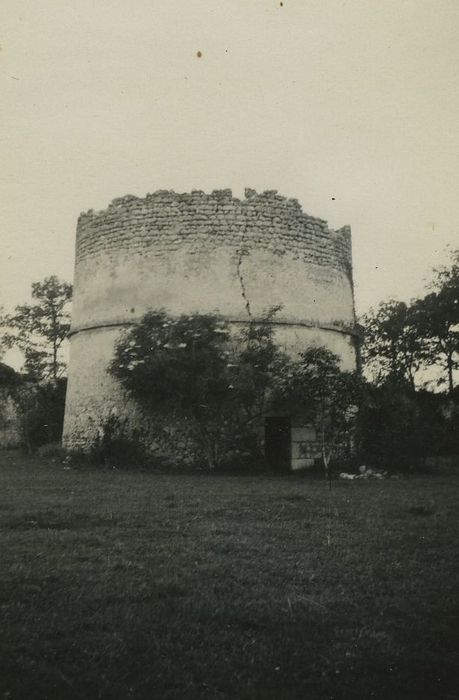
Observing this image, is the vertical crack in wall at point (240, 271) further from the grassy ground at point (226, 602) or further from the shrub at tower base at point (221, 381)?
the grassy ground at point (226, 602)

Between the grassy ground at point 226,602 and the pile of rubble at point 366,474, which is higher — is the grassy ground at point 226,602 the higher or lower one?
the lower one

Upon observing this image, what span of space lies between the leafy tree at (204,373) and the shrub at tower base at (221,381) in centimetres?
2

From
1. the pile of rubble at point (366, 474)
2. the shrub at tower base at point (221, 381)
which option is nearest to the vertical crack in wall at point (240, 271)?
the shrub at tower base at point (221, 381)

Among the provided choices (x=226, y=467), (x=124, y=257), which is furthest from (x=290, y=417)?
(x=124, y=257)

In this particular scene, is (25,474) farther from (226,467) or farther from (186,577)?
(186,577)

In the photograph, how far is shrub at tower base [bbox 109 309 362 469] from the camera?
1344 centimetres

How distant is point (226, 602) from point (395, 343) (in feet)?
71.7

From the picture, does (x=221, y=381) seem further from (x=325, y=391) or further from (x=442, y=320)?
(x=442, y=320)

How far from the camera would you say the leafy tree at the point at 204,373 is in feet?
43.9

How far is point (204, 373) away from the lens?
43.7 feet

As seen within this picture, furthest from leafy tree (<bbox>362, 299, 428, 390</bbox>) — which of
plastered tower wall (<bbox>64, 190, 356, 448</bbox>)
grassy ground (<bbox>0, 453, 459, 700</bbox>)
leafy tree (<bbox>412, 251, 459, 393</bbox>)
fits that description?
grassy ground (<bbox>0, 453, 459, 700</bbox>)

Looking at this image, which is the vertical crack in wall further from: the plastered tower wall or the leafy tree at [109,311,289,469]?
the leafy tree at [109,311,289,469]

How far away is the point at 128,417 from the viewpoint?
15141 mm

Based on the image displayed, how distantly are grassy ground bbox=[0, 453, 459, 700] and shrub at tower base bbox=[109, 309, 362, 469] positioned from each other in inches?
211
